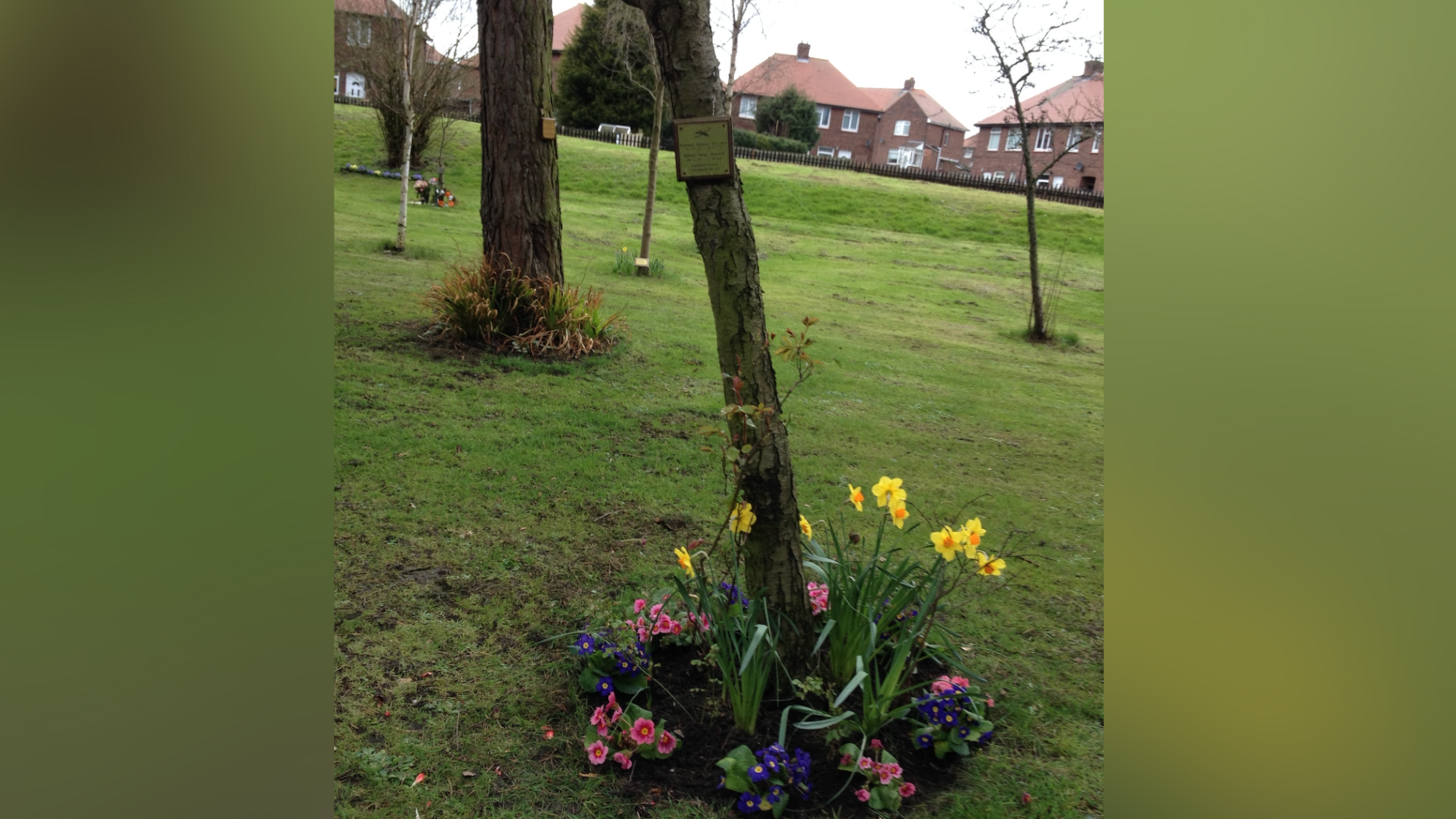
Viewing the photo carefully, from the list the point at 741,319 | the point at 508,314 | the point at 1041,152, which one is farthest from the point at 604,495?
the point at 1041,152

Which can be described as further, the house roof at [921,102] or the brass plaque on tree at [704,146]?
the house roof at [921,102]

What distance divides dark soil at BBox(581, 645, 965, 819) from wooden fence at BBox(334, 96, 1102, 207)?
22850 millimetres

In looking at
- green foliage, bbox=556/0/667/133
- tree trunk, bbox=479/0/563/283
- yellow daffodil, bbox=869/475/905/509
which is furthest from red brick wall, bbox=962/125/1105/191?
yellow daffodil, bbox=869/475/905/509

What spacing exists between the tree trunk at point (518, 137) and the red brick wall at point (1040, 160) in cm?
3154

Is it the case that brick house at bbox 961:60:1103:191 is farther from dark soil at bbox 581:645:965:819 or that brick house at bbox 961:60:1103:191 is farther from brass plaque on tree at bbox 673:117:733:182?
dark soil at bbox 581:645:965:819

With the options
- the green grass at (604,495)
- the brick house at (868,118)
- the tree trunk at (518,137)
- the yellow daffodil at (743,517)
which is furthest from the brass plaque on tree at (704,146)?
the brick house at (868,118)

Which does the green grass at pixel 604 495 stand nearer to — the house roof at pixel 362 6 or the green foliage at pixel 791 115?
the house roof at pixel 362 6

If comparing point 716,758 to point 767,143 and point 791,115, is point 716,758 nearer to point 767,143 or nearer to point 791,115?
point 767,143

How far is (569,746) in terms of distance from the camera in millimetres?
2424
